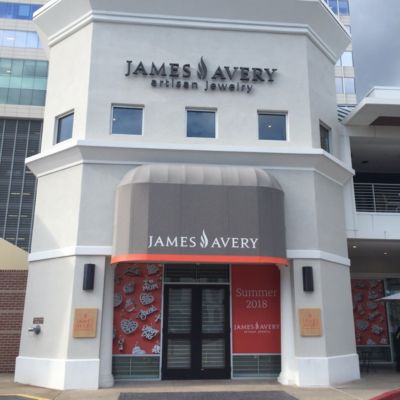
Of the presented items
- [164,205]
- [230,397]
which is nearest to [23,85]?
[164,205]

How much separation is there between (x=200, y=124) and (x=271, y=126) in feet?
7.04

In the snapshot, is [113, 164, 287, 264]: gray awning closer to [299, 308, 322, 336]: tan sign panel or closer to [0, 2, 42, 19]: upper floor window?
[299, 308, 322, 336]: tan sign panel

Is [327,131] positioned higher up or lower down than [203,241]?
higher up

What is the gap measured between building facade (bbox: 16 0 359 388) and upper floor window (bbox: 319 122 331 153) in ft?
0.26

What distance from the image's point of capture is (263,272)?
13961 millimetres

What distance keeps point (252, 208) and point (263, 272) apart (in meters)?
2.26

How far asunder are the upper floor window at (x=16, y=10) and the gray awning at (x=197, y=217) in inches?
1542

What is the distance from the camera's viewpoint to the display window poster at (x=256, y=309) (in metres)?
13.4

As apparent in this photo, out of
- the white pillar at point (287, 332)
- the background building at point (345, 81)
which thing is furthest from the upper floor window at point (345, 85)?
the white pillar at point (287, 332)

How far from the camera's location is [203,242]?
12375mm

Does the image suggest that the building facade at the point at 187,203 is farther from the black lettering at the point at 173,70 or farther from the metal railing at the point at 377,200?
the metal railing at the point at 377,200

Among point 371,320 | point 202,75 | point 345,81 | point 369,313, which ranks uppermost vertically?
point 345,81

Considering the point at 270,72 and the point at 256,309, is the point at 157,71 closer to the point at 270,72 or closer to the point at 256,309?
the point at 270,72

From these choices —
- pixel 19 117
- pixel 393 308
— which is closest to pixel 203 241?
pixel 393 308
